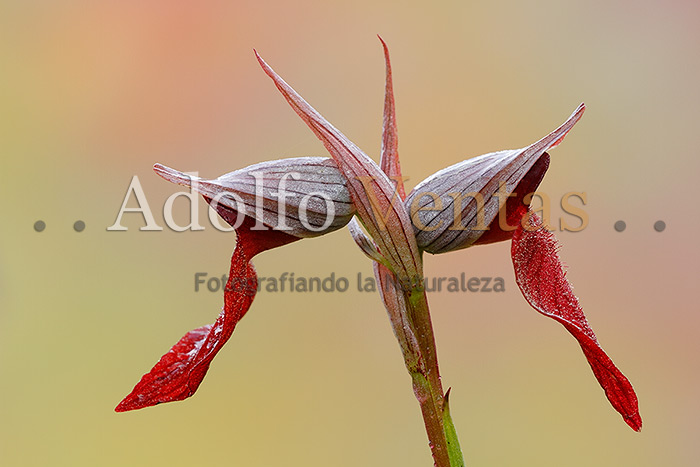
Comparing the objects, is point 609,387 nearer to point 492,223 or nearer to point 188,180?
point 492,223

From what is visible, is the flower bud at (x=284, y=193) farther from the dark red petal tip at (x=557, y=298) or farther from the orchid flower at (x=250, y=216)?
the dark red petal tip at (x=557, y=298)

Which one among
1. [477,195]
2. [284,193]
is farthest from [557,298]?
[284,193]

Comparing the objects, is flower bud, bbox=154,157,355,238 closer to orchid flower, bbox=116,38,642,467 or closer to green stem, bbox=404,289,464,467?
orchid flower, bbox=116,38,642,467

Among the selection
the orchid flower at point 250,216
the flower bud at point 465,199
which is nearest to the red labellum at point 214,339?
the orchid flower at point 250,216

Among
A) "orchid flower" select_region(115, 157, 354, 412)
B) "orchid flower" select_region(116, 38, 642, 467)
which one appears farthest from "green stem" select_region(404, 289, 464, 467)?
"orchid flower" select_region(115, 157, 354, 412)

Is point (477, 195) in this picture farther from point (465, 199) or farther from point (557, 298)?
point (557, 298)

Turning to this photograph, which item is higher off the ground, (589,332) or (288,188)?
(288,188)

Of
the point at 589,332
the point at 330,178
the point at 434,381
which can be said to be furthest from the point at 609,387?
Result: the point at 330,178
